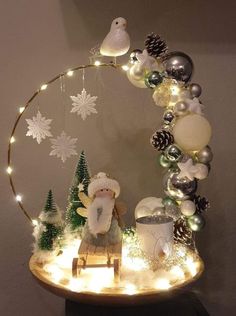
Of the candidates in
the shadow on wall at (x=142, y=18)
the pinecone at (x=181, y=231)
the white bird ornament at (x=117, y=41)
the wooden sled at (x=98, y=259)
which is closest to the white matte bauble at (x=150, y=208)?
the pinecone at (x=181, y=231)

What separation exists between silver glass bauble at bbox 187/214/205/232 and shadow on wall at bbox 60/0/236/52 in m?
0.56

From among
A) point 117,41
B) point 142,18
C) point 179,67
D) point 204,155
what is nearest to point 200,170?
point 204,155

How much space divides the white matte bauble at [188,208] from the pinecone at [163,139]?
14cm

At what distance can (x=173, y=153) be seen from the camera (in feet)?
3.18

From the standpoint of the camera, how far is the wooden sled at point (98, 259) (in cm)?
88

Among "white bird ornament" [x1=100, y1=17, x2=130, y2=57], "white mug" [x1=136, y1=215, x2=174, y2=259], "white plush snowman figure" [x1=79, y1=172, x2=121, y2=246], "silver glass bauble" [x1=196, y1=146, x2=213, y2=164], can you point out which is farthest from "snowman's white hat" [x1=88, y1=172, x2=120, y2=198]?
"white bird ornament" [x1=100, y1=17, x2=130, y2=57]

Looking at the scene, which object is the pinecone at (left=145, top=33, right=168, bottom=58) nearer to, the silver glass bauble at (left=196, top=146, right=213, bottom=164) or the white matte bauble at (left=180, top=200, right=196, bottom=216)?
the silver glass bauble at (left=196, top=146, right=213, bottom=164)

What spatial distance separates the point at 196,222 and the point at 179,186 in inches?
3.9

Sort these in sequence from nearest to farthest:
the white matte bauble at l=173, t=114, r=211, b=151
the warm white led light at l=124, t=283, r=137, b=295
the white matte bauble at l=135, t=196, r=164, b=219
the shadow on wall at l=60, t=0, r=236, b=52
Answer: the warm white led light at l=124, t=283, r=137, b=295 < the white matte bauble at l=173, t=114, r=211, b=151 < the white matte bauble at l=135, t=196, r=164, b=219 < the shadow on wall at l=60, t=0, r=236, b=52

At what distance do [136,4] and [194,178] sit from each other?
2.00ft

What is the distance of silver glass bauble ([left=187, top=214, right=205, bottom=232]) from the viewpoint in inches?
38.8

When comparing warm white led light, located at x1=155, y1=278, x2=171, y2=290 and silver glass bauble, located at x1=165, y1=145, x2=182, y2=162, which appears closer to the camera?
warm white led light, located at x1=155, y1=278, x2=171, y2=290

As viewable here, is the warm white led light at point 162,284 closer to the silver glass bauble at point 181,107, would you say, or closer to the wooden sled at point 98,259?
the wooden sled at point 98,259

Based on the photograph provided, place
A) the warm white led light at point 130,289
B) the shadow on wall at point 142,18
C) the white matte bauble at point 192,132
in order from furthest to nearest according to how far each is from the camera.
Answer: the shadow on wall at point 142,18 → the white matte bauble at point 192,132 → the warm white led light at point 130,289
